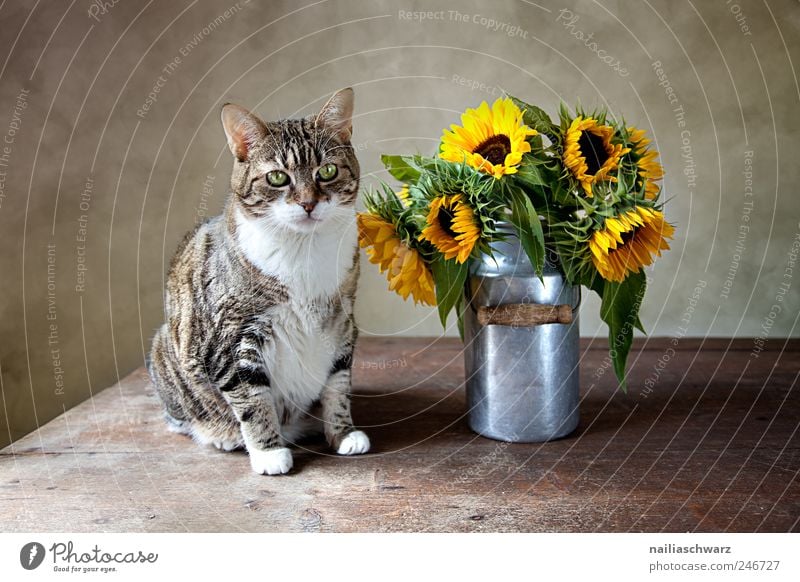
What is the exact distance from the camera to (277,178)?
1021 millimetres

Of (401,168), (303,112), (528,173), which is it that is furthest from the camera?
(303,112)

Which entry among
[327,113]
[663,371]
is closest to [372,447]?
[327,113]

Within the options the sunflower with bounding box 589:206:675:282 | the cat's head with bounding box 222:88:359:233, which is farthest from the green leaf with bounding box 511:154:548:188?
the cat's head with bounding box 222:88:359:233

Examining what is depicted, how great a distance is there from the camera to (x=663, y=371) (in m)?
1.37

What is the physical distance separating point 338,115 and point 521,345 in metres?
0.44

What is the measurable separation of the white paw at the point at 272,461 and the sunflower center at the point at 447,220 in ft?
1.28

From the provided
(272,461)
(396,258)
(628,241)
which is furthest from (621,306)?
(272,461)

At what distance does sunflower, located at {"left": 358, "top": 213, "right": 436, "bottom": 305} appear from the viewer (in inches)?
40.7

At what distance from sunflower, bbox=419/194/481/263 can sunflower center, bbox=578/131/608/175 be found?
0.18 m

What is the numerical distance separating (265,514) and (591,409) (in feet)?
1.93

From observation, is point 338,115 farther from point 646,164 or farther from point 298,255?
point 646,164

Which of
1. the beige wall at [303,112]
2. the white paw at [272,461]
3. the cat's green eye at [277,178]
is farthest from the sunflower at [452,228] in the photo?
the beige wall at [303,112]

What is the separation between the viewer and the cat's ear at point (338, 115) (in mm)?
1030

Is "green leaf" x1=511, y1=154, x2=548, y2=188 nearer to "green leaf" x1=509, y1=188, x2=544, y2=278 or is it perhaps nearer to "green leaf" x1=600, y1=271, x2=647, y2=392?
"green leaf" x1=509, y1=188, x2=544, y2=278
